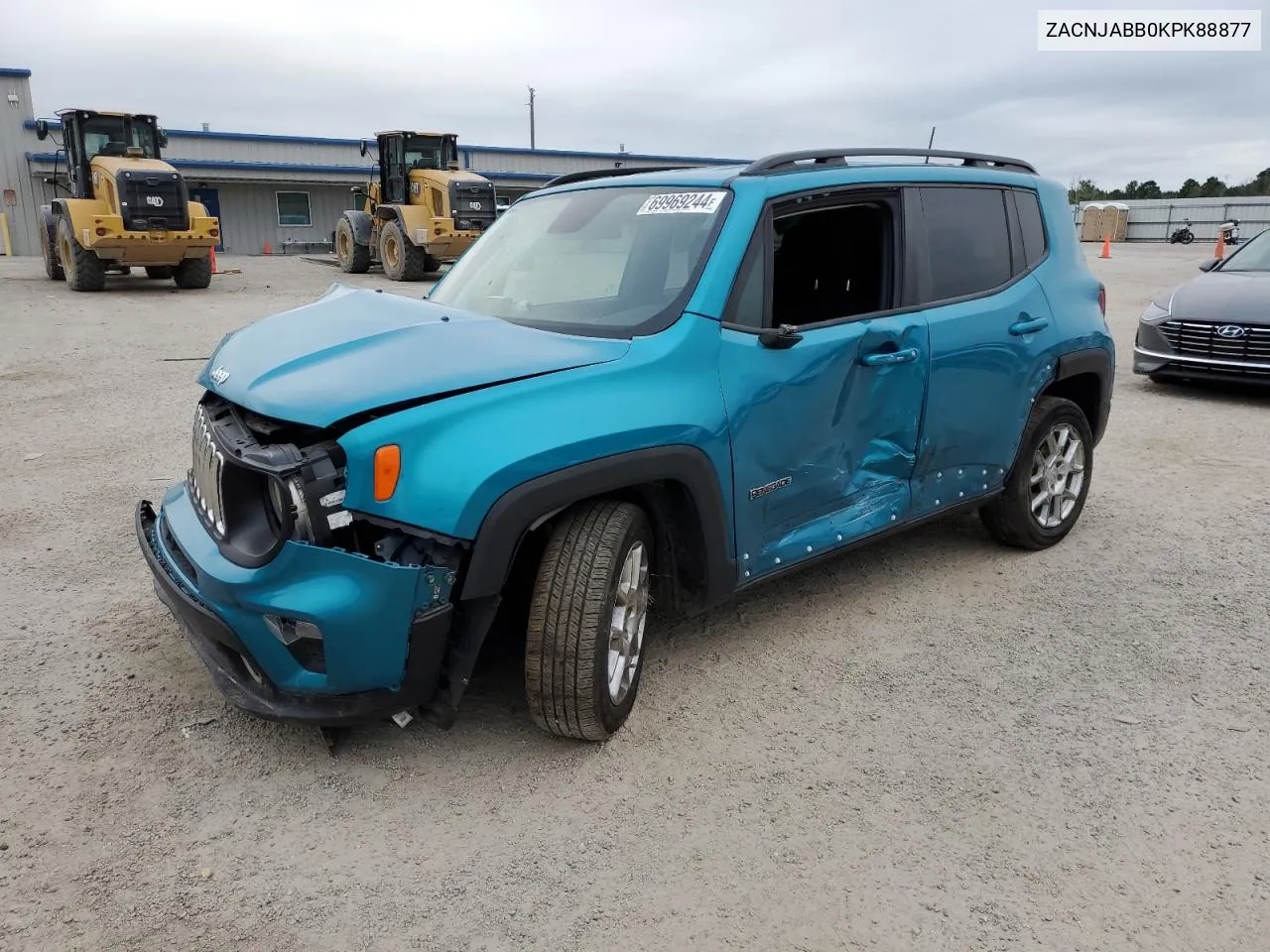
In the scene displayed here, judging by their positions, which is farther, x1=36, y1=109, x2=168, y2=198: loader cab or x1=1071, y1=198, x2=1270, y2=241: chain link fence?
x1=1071, y1=198, x2=1270, y2=241: chain link fence

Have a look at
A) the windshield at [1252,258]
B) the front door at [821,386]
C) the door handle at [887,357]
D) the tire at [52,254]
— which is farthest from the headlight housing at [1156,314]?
the tire at [52,254]

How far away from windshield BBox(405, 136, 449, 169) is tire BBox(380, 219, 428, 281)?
1459mm

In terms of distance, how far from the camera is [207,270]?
57.8 feet

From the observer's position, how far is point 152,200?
15742 millimetres

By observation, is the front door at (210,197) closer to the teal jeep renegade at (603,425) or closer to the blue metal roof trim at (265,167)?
the blue metal roof trim at (265,167)

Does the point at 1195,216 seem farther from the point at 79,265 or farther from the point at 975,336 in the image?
the point at 975,336

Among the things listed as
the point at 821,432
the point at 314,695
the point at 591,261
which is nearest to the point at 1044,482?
the point at 821,432

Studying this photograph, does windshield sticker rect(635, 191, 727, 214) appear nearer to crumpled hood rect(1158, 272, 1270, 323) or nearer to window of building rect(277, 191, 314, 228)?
crumpled hood rect(1158, 272, 1270, 323)

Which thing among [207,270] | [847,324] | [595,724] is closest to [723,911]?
[595,724]

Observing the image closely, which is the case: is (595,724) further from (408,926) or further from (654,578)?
(408,926)

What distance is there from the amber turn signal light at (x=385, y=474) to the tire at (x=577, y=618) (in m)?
0.53

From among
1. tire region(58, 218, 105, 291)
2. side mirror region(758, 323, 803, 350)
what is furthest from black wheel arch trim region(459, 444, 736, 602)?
tire region(58, 218, 105, 291)

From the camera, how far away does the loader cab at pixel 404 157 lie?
1984 cm

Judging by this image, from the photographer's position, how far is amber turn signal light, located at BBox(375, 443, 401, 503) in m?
2.50
